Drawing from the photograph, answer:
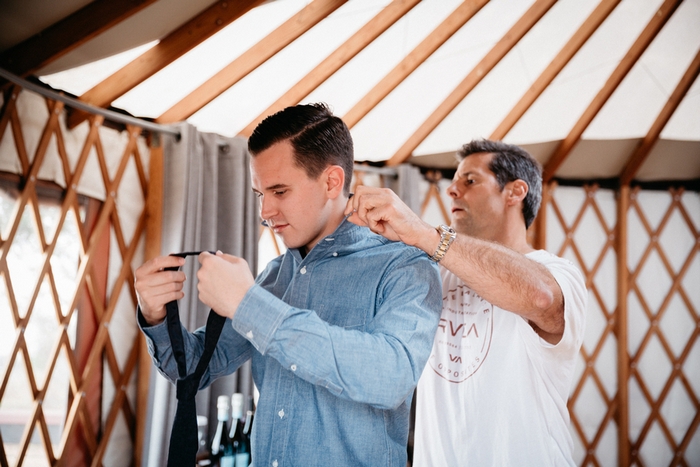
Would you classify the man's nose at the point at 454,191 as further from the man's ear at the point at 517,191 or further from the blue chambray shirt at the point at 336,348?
the blue chambray shirt at the point at 336,348

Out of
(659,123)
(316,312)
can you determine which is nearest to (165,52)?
(316,312)

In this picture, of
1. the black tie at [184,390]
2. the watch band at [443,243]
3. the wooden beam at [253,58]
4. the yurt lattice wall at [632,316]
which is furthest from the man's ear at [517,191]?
the yurt lattice wall at [632,316]

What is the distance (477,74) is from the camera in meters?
Answer: 2.51

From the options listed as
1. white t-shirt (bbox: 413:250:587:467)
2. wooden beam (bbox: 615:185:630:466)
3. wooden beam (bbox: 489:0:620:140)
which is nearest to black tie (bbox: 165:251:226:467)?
white t-shirt (bbox: 413:250:587:467)

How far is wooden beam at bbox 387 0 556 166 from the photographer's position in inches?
89.4

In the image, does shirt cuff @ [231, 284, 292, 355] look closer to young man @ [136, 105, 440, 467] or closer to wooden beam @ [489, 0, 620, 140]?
→ young man @ [136, 105, 440, 467]

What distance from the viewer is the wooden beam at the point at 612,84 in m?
2.31

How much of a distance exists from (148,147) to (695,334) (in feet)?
10.8

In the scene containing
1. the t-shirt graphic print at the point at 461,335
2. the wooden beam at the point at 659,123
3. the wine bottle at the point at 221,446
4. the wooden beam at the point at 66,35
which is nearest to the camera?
the t-shirt graphic print at the point at 461,335

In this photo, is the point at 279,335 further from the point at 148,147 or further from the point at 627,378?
the point at 627,378

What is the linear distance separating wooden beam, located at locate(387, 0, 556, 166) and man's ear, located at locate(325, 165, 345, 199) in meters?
1.67

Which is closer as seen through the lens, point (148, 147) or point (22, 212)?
point (22, 212)

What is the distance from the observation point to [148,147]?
2467 millimetres

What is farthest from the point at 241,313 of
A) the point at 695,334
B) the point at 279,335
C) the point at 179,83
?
the point at 695,334
